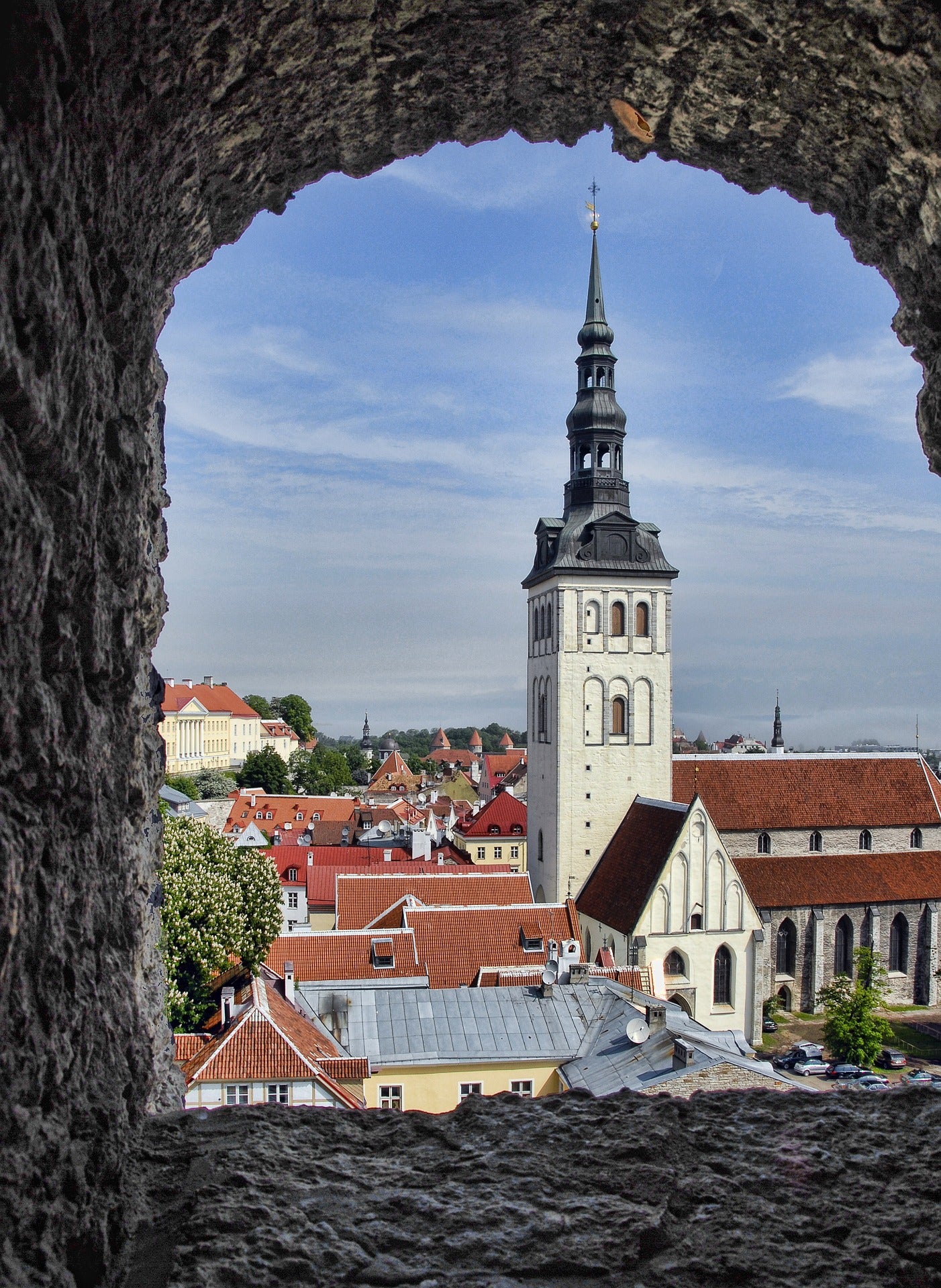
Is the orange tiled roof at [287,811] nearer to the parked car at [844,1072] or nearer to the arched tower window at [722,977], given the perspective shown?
the arched tower window at [722,977]

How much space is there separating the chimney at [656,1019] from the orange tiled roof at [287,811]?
109 feet

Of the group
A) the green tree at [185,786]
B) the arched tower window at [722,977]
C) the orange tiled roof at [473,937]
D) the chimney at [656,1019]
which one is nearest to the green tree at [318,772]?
the green tree at [185,786]

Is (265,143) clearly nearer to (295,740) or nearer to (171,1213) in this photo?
(171,1213)

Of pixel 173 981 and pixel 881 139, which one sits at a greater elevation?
pixel 881 139

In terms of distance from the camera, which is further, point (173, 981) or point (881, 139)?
point (173, 981)

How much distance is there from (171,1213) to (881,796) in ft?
109

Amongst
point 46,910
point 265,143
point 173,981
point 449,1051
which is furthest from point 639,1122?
point 173,981

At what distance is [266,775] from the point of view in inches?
2478

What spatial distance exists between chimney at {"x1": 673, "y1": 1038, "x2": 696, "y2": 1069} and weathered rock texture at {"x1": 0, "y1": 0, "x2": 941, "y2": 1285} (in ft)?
36.4

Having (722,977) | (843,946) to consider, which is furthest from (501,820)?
(722,977)

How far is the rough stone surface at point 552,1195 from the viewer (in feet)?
Result: 6.94

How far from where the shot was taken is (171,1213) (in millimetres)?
2254

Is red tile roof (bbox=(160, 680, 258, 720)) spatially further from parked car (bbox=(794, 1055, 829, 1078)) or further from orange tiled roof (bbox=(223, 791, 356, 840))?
parked car (bbox=(794, 1055, 829, 1078))

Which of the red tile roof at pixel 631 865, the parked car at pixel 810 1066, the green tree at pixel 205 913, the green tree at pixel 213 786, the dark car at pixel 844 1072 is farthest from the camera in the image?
the green tree at pixel 213 786
